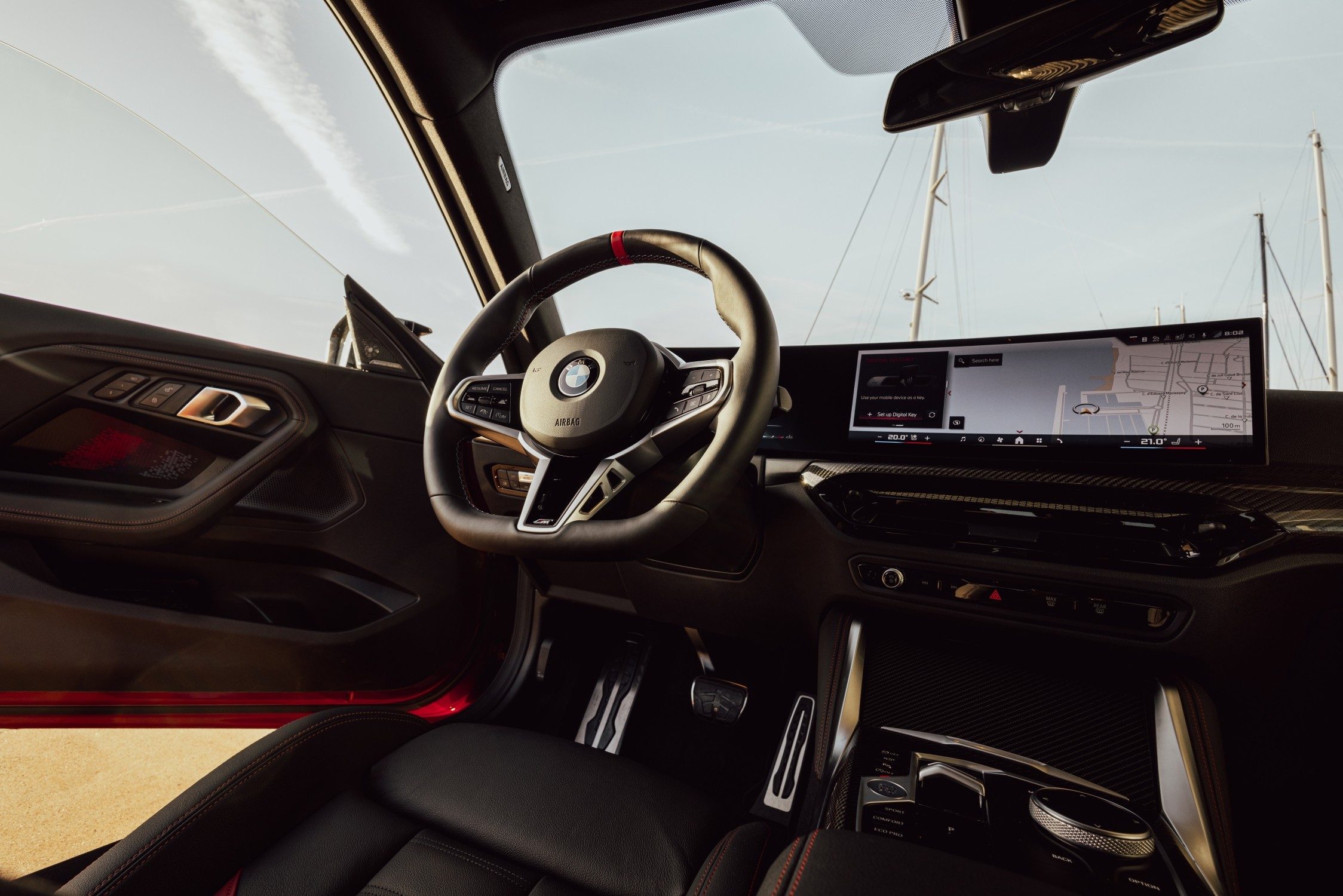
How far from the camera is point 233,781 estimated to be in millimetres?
808

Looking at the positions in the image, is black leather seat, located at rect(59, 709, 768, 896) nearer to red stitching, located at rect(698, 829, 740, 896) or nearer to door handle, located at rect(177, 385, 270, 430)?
red stitching, located at rect(698, 829, 740, 896)

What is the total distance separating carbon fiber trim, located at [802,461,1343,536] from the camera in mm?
913

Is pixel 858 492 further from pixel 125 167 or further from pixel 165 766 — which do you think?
pixel 125 167

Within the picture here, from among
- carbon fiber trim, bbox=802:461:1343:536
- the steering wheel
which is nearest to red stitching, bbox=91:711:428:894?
the steering wheel

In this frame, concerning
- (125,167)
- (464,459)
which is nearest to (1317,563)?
(464,459)

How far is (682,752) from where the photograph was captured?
167 centimetres

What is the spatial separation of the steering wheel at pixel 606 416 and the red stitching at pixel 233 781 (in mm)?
313

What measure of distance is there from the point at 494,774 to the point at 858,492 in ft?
2.55

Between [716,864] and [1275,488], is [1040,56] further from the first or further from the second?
[716,864]

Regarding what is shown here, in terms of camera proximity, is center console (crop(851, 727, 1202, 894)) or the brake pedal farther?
the brake pedal

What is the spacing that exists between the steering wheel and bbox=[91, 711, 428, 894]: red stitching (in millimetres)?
313

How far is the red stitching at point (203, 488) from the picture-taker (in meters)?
1.28

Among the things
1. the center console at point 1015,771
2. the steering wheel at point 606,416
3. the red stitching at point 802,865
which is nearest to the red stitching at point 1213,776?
the center console at point 1015,771

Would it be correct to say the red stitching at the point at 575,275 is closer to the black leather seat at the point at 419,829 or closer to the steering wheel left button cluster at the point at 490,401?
the steering wheel left button cluster at the point at 490,401
